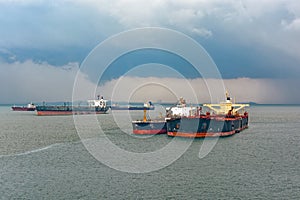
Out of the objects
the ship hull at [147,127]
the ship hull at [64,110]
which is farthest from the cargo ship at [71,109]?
the ship hull at [147,127]

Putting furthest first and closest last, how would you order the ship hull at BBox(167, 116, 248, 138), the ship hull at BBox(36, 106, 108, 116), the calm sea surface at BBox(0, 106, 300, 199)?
the ship hull at BBox(36, 106, 108, 116) < the ship hull at BBox(167, 116, 248, 138) < the calm sea surface at BBox(0, 106, 300, 199)

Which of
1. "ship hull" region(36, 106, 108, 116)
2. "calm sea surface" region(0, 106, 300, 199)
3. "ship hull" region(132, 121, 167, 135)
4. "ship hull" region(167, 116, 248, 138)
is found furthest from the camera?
"ship hull" region(36, 106, 108, 116)

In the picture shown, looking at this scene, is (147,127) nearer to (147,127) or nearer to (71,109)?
(147,127)

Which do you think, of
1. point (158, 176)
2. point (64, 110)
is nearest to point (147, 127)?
point (158, 176)

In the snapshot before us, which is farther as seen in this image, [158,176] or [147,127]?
[147,127]

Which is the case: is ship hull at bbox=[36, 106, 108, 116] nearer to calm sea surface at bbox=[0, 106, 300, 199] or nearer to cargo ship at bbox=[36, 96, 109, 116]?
cargo ship at bbox=[36, 96, 109, 116]

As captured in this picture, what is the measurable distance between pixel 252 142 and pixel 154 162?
1011 inches

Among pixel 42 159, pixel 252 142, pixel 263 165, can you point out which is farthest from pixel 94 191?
pixel 252 142

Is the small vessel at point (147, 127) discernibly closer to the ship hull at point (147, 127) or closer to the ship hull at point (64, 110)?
the ship hull at point (147, 127)

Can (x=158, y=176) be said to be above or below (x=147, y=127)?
below

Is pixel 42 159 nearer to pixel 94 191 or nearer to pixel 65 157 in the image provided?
pixel 65 157

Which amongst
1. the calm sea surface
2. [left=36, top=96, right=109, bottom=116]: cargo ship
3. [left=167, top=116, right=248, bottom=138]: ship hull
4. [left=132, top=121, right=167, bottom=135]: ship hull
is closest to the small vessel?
[left=132, top=121, right=167, bottom=135]: ship hull

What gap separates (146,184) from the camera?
3092cm

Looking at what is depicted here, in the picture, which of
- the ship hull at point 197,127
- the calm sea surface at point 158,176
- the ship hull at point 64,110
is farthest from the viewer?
the ship hull at point 64,110
